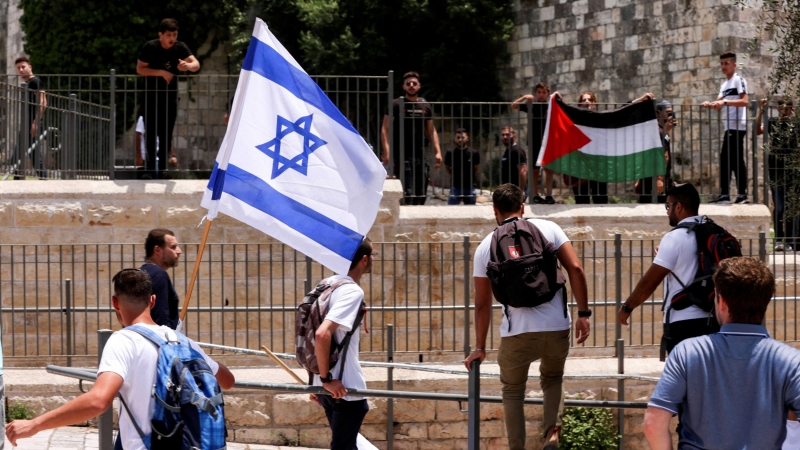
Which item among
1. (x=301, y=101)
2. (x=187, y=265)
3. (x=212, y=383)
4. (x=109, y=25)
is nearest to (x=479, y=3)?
(x=109, y=25)

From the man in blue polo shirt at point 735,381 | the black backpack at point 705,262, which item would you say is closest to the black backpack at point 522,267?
the black backpack at point 705,262

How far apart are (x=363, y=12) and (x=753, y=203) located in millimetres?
12408

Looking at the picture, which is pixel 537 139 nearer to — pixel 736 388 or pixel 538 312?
pixel 538 312

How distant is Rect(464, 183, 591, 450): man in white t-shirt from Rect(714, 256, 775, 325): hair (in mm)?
2397

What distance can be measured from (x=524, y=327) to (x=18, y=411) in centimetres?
471

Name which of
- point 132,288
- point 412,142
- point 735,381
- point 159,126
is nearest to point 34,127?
point 159,126

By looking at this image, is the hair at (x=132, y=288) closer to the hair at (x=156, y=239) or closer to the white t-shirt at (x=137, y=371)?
the white t-shirt at (x=137, y=371)

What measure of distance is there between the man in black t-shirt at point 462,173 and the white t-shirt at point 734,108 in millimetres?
2880

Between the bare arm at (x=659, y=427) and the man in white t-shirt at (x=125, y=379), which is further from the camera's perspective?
the man in white t-shirt at (x=125, y=379)

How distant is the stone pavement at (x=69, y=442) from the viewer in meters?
8.63

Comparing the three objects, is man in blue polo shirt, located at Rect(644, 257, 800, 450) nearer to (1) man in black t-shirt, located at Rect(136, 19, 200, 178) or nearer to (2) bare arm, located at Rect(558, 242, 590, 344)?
(2) bare arm, located at Rect(558, 242, 590, 344)

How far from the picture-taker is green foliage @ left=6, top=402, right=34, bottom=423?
9.23m

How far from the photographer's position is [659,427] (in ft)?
13.5

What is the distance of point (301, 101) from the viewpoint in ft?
22.4
